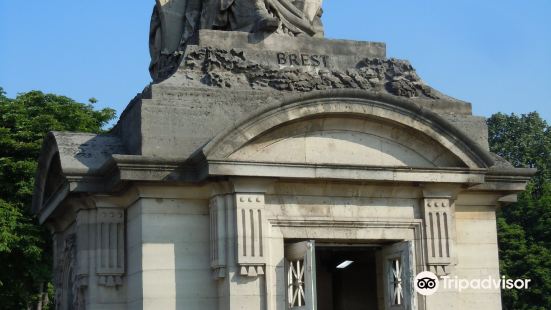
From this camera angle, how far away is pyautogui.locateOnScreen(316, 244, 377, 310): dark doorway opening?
17219 mm

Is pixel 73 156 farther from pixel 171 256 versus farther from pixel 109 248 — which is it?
pixel 171 256

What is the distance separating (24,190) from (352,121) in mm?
15239

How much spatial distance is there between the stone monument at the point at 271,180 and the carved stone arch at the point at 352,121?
2 cm

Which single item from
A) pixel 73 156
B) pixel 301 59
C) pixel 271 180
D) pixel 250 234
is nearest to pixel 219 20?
pixel 301 59

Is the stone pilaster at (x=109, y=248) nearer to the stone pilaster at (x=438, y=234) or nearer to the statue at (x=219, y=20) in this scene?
the statue at (x=219, y=20)

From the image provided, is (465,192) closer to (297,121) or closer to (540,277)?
(297,121)

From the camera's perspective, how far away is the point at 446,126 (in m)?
14.0

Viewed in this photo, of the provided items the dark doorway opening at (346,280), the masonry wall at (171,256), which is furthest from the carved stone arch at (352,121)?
the dark doorway opening at (346,280)

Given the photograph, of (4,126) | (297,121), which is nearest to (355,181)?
(297,121)

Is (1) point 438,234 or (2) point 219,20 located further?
(2) point 219,20

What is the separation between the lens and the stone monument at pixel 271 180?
13.3 metres

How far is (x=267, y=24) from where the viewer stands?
14.8 m

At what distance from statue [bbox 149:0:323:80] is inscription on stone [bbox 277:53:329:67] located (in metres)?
0.50

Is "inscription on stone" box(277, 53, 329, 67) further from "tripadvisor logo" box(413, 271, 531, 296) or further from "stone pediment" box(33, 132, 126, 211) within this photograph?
"tripadvisor logo" box(413, 271, 531, 296)
